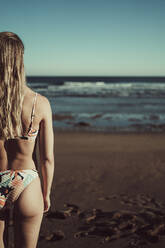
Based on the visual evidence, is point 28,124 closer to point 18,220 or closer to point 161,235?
point 18,220

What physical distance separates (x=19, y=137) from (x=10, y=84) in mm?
372

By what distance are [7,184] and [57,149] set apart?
194 inches

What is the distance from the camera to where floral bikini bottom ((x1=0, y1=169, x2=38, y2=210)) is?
5.08 ft

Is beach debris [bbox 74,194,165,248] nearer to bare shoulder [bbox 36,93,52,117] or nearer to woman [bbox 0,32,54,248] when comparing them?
woman [bbox 0,32,54,248]

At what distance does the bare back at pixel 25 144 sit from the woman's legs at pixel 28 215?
176mm

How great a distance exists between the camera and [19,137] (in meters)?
1.56

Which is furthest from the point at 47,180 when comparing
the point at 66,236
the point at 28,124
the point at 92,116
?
the point at 92,116

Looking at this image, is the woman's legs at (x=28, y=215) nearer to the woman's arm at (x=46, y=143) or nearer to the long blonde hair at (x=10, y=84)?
the woman's arm at (x=46, y=143)

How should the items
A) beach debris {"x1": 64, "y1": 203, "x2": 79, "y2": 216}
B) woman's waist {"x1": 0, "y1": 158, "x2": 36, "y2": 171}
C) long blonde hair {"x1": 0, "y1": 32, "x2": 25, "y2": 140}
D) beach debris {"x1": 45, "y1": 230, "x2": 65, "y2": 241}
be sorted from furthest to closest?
beach debris {"x1": 64, "y1": 203, "x2": 79, "y2": 216} < beach debris {"x1": 45, "y1": 230, "x2": 65, "y2": 241} < woman's waist {"x1": 0, "y1": 158, "x2": 36, "y2": 171} < long blonde hair {"x1": 0, "y1": 32, "x2": 25, "y2": 140}

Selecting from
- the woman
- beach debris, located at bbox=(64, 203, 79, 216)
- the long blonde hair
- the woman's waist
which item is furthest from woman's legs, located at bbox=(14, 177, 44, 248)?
beach debris, located at bbox=(64, 203, 79, 216)

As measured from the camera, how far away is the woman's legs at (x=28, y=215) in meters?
1.54

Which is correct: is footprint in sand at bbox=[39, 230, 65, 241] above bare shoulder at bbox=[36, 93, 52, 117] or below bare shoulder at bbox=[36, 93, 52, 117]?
below

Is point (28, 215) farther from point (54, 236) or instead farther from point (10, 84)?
point (54, 236)

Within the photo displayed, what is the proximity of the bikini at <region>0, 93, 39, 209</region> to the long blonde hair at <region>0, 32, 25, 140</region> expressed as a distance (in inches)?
4.0
